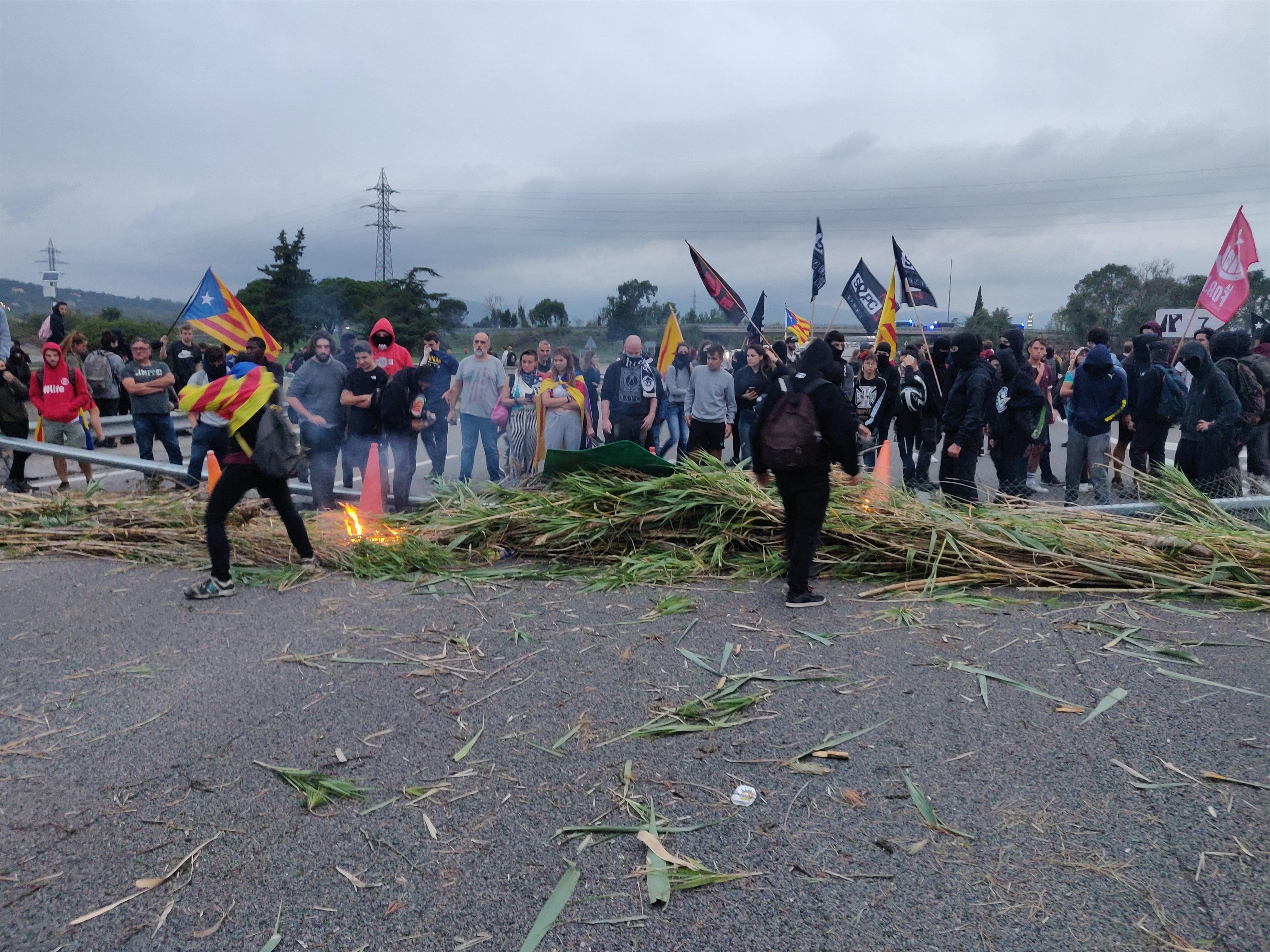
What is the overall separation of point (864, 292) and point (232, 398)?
10.9m

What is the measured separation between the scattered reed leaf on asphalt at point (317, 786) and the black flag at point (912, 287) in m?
10.5

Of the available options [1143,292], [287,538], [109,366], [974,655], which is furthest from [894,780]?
[1143,292]

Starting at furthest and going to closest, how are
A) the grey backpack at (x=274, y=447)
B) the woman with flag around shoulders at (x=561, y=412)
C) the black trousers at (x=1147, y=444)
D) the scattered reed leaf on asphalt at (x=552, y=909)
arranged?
the woman with flag around shoulders at (x=561, y=412) → the black trousers at (x=1147, y=444) → the grey backpack at (x=274, y=447) → the scattered reed leaf on asphalt at (x=552, y=909)

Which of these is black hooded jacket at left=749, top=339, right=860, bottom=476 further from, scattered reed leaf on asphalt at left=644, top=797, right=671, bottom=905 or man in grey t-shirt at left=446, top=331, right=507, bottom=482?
man in grey t-shirt at left=446, top=331, right=507, bottom=482

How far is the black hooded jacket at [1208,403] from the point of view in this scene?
299 inches

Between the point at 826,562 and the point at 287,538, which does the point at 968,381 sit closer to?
the point at 826,562

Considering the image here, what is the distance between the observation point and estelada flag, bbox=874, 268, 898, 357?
40.8 ft

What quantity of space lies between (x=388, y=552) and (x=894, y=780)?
4234 millimetres

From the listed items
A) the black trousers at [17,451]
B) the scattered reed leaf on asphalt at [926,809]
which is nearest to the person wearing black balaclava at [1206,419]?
the scattered reed leaf on asphalt at [926,809]

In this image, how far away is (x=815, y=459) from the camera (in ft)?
17.9

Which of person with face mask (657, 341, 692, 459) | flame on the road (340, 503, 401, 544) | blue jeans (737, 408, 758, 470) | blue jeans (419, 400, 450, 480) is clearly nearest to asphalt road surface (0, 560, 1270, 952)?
flame on the road (340, 503, 401, 544)

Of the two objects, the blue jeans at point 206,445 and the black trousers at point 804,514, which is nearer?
the black trousers at point 804,514

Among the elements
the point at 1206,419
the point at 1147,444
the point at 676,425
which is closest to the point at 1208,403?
the point at 1206,419

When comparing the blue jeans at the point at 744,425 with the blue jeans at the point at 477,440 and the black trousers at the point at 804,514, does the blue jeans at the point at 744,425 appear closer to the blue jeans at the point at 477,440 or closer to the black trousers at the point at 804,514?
the blue jeans at the point at 477,440
